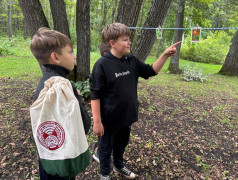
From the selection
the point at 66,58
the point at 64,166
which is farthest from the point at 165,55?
the point at 64,166

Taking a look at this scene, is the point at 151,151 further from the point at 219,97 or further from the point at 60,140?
the point at 219,97

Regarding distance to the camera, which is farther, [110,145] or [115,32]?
[110,145]

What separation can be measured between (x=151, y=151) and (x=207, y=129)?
1.57 metres

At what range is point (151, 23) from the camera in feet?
10.8

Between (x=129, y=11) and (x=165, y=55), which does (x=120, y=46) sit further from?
(x=129, y=11)

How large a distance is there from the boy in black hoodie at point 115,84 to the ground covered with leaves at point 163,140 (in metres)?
0.97

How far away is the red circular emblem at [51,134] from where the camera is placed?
3.67 feet

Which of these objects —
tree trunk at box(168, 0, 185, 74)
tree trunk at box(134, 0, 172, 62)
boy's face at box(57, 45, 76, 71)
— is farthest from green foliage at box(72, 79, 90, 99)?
tree trunk at box(168, 0, 185, 74)

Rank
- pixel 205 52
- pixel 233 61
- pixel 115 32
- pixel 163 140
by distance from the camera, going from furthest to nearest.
Result: pixel 205 52 < pixel 233 61 < pixel 163 140 < pixel 115 32

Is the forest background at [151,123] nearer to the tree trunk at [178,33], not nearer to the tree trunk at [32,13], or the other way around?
the tree trunk at [32,13]

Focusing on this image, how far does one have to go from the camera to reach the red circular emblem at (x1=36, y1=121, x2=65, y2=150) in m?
1.12

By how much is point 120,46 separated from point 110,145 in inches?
43.9

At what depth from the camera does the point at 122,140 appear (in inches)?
83.1


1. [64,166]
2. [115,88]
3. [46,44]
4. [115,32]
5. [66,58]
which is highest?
[115,32]
